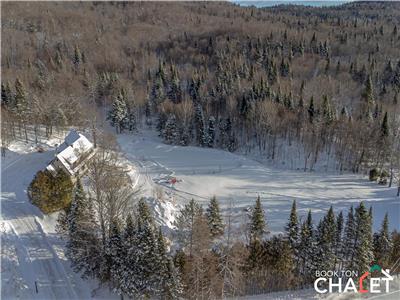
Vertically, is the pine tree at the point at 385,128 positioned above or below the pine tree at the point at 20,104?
below

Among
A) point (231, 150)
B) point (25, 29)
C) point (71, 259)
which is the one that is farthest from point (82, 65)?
point (71, 259)

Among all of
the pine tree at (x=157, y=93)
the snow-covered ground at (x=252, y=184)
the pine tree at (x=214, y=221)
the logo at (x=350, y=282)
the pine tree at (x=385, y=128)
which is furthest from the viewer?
the pine tree at (x=157, y=93)

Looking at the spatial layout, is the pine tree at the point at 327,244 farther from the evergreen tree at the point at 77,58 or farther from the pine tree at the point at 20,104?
the evergreen tree at the point at 77,58

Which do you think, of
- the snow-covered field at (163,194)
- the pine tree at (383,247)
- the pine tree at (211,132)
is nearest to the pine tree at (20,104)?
the snow-covered field at (163,194)

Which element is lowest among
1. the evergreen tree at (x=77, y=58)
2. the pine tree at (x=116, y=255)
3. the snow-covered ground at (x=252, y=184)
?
the snow-covered ground at (x=252, y=184)

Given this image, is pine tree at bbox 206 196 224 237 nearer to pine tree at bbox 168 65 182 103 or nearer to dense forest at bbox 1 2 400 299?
dense forest at bbox 1 2 400 299

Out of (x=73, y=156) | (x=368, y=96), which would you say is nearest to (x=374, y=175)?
(x=368, y=96)
